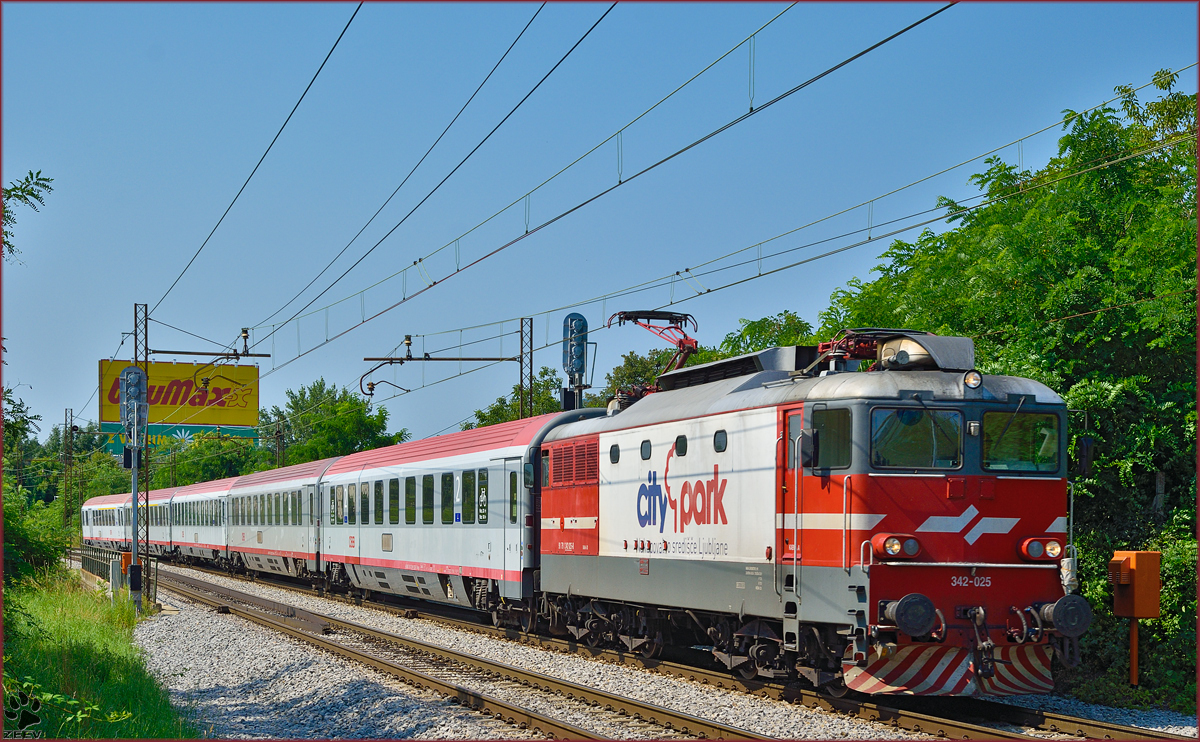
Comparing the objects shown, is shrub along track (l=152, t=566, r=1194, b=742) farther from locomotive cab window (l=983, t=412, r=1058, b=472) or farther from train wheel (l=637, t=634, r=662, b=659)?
locomotive cab window (l=983, t=412, r=1058, b=472)

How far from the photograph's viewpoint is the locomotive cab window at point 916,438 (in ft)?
36.9

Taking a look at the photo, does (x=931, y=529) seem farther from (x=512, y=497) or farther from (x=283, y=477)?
(x=283, y=477)

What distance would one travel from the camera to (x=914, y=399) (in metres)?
11.4

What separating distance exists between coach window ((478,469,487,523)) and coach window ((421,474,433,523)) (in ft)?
9.13

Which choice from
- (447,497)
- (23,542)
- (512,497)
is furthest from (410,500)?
(23,542)

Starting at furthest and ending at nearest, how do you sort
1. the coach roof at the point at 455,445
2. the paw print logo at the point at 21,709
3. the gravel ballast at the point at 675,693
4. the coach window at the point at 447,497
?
the coach window at the point at 447,497 → the coach roof at the point at 455,445 → the gravel ballast at the point at 675,693 → the paw print logo at the point at 21,709

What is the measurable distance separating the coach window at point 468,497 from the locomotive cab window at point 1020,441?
10826 millimetres

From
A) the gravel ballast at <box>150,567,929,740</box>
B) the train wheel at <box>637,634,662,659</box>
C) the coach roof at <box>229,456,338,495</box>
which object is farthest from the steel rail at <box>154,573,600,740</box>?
the coach roof at <box>229,456,338,495</box>

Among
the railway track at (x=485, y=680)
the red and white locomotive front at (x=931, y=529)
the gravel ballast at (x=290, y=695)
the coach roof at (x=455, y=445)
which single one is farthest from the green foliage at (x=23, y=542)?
the red and white locomotive front at (x=931, y=529)

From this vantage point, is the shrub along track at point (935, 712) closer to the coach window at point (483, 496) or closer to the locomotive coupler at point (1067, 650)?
the locomotive coupler at point (1067, 650)

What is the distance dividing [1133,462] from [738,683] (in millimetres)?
5583

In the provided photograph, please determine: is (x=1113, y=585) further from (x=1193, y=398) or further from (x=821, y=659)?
(x=821, y=659)

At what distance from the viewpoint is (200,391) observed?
54.1 metres

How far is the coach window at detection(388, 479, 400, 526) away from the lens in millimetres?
24111
